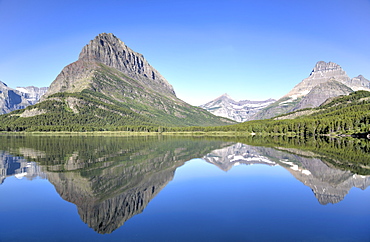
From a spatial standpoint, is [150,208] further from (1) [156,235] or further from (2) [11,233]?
(2) [11,233]

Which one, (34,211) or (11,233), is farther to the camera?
(34,211)

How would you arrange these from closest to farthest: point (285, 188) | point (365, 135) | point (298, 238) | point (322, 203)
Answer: point (298, 238) < point (322, 203) < point (285, 188) < point (365, 135)

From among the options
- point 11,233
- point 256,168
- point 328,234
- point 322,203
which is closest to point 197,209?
point 328,234

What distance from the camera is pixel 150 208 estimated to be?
2403 centimetres

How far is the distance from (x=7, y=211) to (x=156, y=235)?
14440mm

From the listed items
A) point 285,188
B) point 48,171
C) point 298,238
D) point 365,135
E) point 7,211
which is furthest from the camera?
point 365,135

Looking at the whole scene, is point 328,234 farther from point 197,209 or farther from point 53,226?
point 53,226

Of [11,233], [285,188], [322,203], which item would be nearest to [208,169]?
[285,188]

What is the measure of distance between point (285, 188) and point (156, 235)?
64.5 feet

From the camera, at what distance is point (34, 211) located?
23234 mm

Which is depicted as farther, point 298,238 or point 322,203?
point 322,203

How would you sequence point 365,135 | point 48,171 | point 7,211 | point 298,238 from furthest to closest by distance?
point 365,135 → point 48,171 → point 7,211 → point 298,238

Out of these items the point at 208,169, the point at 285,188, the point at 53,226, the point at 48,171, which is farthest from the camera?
the point at 208,169

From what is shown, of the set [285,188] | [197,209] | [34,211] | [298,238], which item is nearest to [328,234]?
[298,238]
